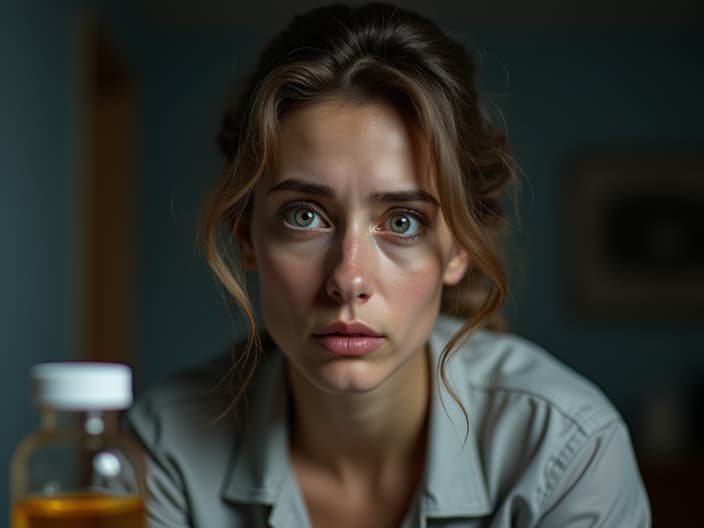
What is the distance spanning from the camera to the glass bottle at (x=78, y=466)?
58cm

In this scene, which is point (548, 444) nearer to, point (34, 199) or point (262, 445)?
point (262, 445)

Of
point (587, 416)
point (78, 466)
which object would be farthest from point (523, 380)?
point (78, 466)

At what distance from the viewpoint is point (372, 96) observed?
1030 millimetres

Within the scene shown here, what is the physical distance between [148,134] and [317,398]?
319 centimetres

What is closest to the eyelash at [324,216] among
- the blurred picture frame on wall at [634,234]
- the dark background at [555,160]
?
the dark background at [555,160]

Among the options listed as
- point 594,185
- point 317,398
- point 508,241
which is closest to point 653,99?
point 594,185

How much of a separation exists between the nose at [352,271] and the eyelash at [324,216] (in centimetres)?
4

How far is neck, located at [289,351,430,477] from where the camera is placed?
1215 millimetres

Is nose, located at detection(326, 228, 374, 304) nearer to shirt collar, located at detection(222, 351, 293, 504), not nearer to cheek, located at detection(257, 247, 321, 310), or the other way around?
cheek, located at detection(257, 247, 321, 310)

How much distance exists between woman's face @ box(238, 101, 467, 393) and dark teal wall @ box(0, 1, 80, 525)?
120 cm

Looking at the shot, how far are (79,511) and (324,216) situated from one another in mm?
462

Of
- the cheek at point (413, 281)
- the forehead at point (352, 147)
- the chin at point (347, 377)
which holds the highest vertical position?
the forehead at point (352, 147)

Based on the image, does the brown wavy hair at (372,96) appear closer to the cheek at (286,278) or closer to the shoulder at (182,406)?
the cheek at (286,278)

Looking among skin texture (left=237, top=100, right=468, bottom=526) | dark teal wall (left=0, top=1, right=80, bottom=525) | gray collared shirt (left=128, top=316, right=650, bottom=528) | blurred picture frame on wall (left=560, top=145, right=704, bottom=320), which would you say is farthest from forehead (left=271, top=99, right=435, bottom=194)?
blurred picture frame on wall (left=560, top=145, right=704, bottom=320)
